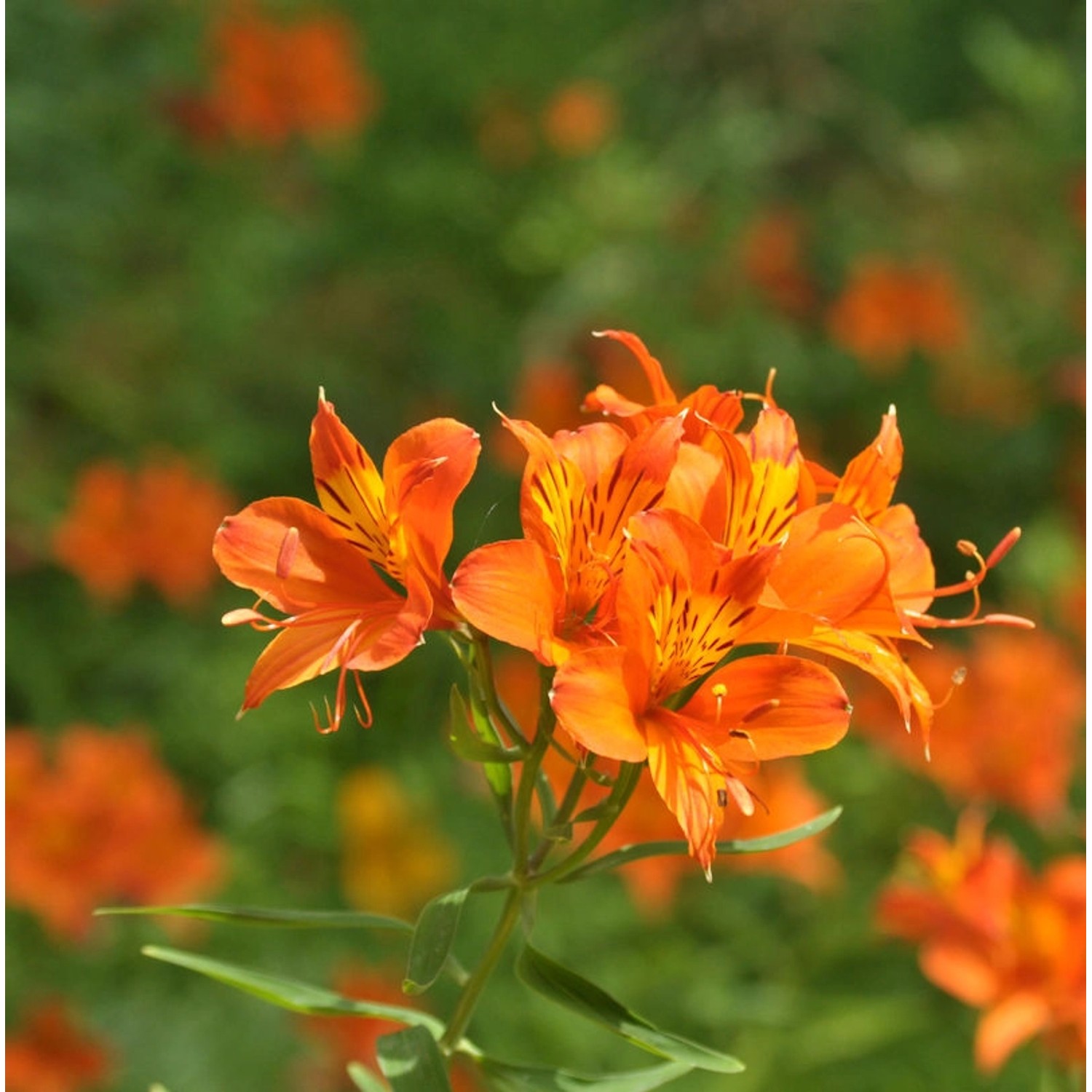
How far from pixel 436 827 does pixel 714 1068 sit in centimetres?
125

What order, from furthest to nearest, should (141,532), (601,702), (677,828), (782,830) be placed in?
(141,532) → (782,830) → (677,828) → (601,702)

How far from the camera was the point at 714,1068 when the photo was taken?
1.49 feet

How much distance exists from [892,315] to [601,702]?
6.46ft

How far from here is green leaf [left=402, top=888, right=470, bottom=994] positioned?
1.49 feet

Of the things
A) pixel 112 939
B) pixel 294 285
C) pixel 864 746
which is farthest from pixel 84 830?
pixel 294 285

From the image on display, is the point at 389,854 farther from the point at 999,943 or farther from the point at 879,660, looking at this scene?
the point at 879,660

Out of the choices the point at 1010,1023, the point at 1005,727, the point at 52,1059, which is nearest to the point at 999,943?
the point at 1010,1023

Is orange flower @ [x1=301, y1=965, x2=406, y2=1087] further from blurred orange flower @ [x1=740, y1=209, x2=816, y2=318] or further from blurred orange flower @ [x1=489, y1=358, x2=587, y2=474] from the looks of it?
blurred orange flower @ [x1=740, y1=209, x2=816, y2=318]

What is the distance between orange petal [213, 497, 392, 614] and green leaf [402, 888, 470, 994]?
0.10 metres

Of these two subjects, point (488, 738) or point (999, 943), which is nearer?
point (488, 738)

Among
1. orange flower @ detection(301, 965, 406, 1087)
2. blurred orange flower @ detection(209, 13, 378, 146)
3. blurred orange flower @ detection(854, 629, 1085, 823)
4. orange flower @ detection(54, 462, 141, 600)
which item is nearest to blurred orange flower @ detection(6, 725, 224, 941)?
orange flower @ detection(301, 965, 406, 1087)

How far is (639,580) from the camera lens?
45cm

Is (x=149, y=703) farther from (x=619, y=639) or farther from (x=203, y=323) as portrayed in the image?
(x=619, y=639)

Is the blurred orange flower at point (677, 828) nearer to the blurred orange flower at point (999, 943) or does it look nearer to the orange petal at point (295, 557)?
the blurred orange flower at point (999, 943)
